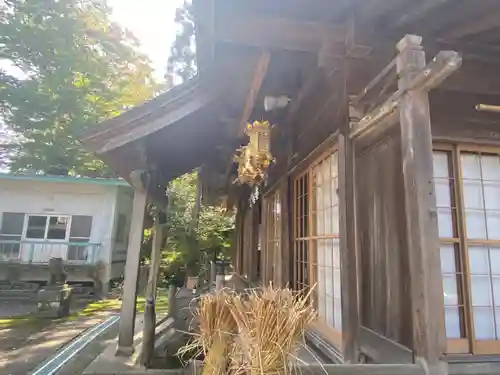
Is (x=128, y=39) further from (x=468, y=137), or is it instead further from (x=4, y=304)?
(x=468, y=137)

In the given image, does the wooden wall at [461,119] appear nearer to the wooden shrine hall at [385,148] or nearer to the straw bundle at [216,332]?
the wooden shrine hall at [385,148]

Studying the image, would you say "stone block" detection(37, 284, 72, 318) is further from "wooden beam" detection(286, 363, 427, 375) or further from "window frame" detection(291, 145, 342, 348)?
"wooden beam" detection(286, 363, 427, 375)

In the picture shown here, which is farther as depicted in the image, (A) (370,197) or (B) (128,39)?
(B) (128,39)

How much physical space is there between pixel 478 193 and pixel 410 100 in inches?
58.5

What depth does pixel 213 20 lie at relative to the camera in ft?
8.77

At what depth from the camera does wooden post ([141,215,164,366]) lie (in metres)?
3.72

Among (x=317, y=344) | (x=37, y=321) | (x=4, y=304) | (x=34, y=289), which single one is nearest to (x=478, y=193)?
(x=317, y=344)

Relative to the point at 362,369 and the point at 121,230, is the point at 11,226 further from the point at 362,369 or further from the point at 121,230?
the point at 362,369

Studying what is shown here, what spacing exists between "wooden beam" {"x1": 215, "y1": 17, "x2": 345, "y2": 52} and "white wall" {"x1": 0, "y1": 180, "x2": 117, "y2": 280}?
12.2 m

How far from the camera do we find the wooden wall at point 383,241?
253 centimetres

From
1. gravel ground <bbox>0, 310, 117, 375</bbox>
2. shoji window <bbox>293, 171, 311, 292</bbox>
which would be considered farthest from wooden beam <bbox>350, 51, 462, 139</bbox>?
gravel ground <bbox>0, 310, 117, 375</bbox>

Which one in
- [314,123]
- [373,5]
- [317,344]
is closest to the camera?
[373,5]

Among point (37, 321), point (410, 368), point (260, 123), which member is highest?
point (260, 123)

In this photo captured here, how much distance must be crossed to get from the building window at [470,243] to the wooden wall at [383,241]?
0.48 metres
